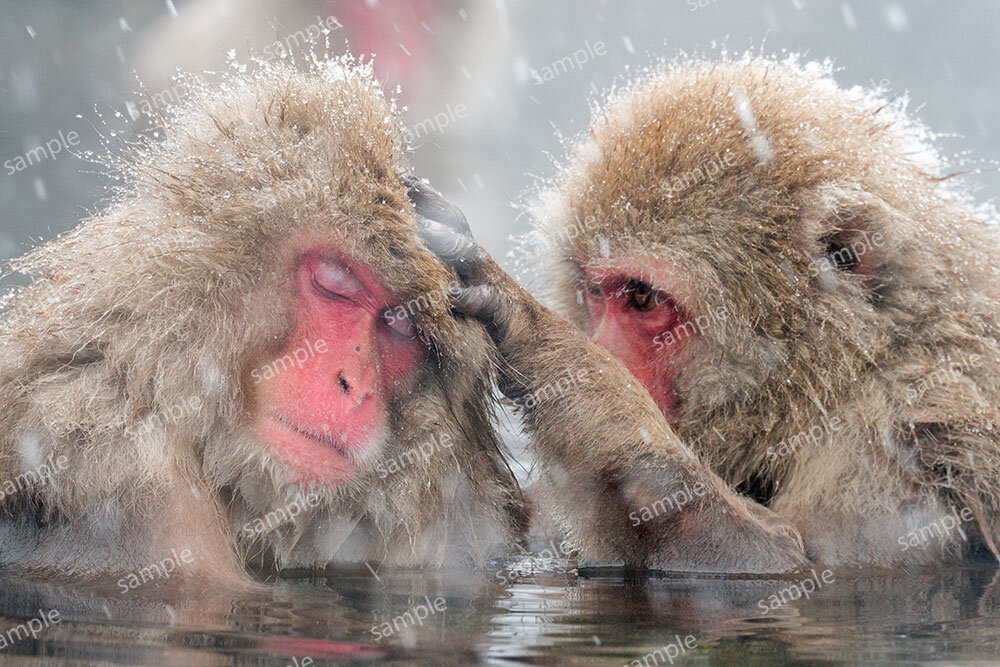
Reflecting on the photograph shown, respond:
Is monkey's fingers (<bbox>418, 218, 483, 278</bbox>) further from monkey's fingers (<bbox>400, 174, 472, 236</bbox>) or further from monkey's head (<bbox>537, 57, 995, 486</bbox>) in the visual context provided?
monkey's head (<bbox>537, 57, 995, 486</bbox>)

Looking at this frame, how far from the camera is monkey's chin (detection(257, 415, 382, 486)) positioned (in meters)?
2.39

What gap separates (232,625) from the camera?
6.23 ft

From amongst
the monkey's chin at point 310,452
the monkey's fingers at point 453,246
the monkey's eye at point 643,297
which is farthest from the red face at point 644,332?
the monkey's chin at point 310,452

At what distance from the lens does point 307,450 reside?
241 cm

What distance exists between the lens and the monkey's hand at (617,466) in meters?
2.94

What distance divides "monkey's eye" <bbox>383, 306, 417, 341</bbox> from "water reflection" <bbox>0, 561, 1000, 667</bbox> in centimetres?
63

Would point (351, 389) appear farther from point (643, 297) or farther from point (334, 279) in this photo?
point (643, 297)

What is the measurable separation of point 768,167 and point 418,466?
155 cm

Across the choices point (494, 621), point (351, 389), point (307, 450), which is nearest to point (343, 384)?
point (351, 389)

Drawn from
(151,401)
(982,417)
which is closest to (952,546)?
(982,417)

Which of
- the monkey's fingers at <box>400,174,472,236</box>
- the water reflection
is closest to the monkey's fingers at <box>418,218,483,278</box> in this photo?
the monkey's fingers at <box>400,174,472,236</box>

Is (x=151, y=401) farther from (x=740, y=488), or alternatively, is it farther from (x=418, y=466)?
(x=740, y=488)

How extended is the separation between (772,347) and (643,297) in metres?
0.48

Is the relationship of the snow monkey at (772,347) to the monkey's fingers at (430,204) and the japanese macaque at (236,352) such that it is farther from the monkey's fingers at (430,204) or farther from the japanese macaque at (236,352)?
the japanese macaque at (236,352)
